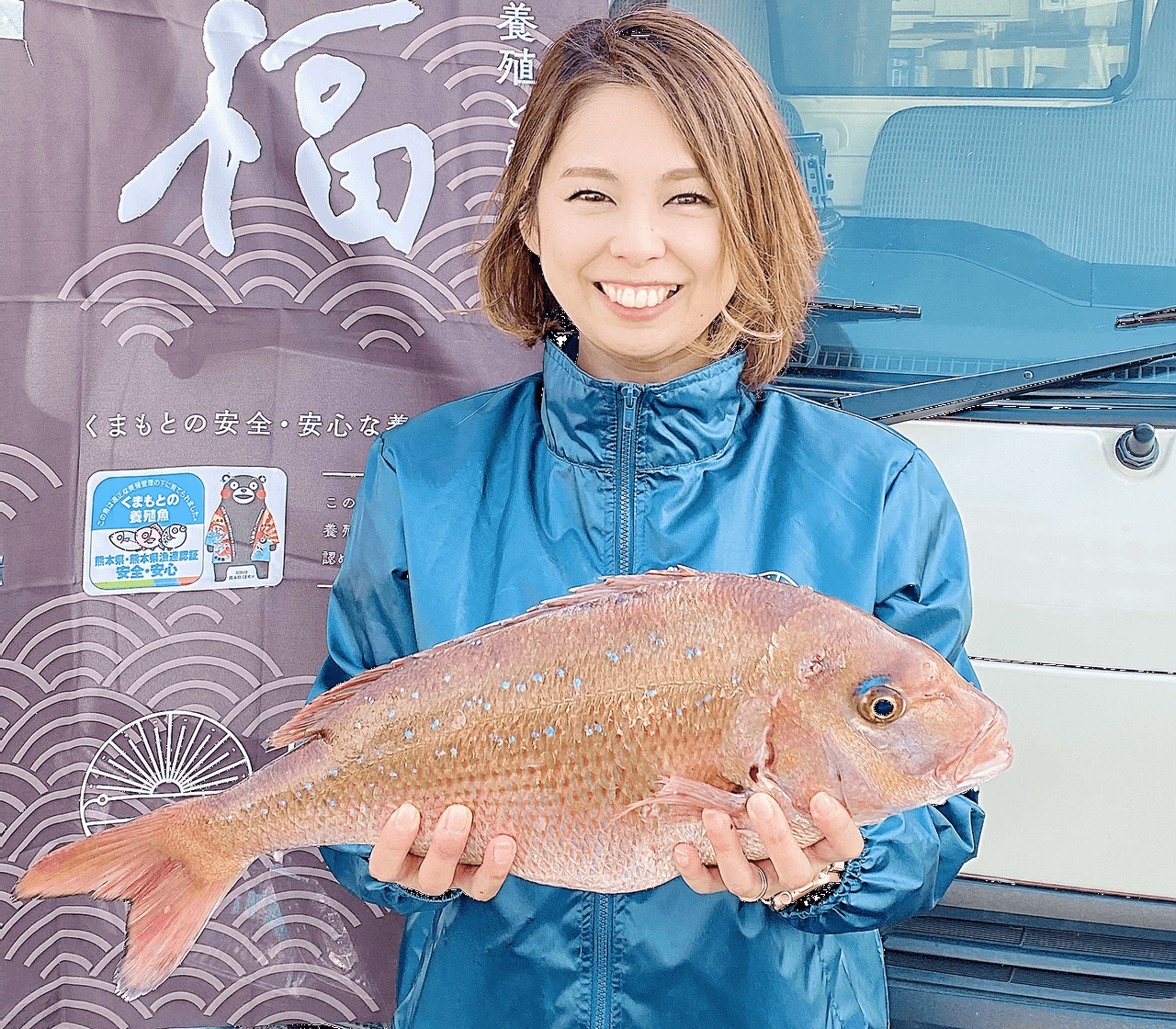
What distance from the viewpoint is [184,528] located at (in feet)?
9.92

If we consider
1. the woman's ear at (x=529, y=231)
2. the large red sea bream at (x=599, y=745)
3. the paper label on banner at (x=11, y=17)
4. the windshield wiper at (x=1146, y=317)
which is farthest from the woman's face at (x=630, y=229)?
the paper label on banner at (x=11, y=17)

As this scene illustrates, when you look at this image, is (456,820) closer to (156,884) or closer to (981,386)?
(156,884)

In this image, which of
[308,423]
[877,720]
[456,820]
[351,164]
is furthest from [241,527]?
[877,720]

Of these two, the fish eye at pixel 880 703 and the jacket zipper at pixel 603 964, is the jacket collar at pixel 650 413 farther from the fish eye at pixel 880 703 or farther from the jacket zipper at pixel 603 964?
the jacket zipper at pixel 603 964

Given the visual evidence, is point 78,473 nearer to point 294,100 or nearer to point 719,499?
point 294,100

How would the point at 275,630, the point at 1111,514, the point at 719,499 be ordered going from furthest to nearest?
the point at 275,630
the point at 1111,514
the point at 719,499

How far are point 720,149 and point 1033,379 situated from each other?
1.21 m

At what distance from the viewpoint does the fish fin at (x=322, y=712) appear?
1950mm

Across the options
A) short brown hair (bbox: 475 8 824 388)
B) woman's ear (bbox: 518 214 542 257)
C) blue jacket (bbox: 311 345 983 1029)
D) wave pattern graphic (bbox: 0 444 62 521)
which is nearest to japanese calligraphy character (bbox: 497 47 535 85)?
short brown hair (bbox: 475 8 824 388)

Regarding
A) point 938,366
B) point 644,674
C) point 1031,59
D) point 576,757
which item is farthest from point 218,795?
point 1031,59

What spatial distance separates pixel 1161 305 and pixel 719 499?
4.88 ft

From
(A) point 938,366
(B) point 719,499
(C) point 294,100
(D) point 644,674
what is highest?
(C) point 294,100

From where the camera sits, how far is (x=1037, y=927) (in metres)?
2.86

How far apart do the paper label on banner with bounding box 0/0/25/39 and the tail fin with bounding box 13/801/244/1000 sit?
197 cm
